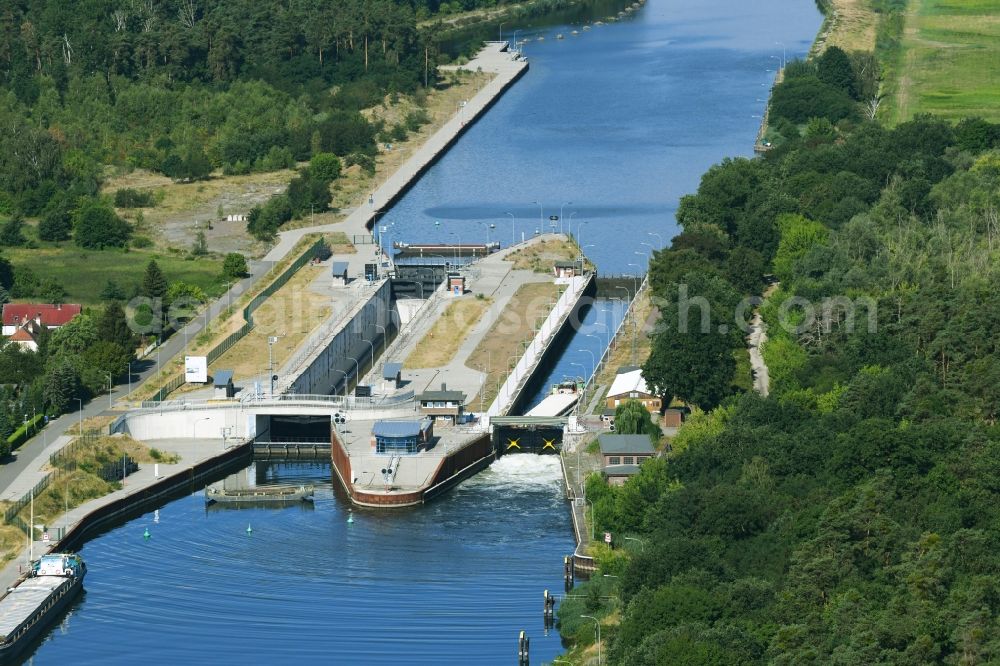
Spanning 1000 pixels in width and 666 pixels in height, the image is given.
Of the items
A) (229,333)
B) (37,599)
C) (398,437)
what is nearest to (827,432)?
(398,437)

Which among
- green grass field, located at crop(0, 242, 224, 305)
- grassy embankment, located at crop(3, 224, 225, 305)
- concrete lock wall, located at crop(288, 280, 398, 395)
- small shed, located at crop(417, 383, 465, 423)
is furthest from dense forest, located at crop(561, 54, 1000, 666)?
grassy embankment, located at crop(3, 224, 225, 305)

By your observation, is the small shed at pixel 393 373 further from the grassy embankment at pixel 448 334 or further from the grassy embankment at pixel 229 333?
the grassy embankment at pixel 229 333

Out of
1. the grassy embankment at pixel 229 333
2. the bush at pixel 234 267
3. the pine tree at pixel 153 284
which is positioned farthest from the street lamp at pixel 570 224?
the pine tree at pixel 153 284

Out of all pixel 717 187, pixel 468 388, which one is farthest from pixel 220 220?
pixel 468 388

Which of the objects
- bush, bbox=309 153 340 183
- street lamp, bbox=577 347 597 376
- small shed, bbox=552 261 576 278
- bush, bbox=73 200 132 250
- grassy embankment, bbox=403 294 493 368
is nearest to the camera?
grassy embankment, bbox=403 294 493 368

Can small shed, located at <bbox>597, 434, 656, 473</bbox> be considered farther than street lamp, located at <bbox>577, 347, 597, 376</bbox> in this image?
No

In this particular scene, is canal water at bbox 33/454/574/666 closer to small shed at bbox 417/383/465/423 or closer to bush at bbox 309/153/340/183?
small shed at bbox 417/383/465/423

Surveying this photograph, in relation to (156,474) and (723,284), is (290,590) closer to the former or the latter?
(156,474)
